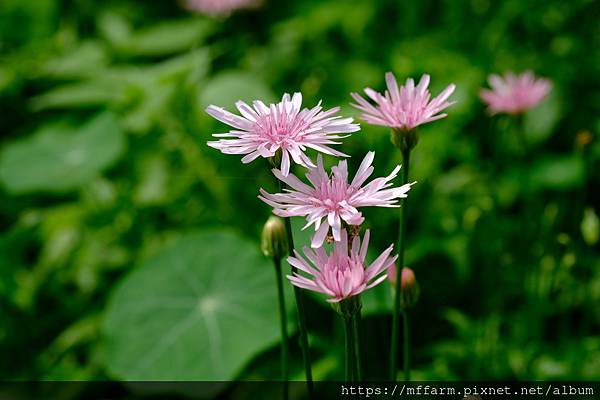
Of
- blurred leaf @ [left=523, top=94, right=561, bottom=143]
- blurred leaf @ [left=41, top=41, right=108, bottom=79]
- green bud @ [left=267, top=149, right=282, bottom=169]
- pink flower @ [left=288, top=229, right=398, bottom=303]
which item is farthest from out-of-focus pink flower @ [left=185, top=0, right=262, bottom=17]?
pink flower @ [left=288, top=229, right=398, bottom=303]

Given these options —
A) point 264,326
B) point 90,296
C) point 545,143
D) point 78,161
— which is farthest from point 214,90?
point 545,143

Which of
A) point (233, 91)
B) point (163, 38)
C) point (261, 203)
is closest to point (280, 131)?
point (261, 203)

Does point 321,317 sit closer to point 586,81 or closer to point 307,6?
point 586,81

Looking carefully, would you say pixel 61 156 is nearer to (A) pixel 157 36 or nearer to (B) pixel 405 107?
(A) pixel 157 36

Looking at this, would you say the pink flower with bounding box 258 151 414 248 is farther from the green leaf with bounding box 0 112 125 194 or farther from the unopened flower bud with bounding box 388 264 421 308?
the green leaf with bounding box 0 112 125 194

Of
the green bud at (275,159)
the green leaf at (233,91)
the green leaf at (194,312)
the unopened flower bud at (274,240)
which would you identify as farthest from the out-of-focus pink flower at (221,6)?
the green bud at (275,159)

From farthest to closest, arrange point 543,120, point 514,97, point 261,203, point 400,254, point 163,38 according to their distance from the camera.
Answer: point 163,38, point 543,120, point 261,203, point 514,97, point 400,254

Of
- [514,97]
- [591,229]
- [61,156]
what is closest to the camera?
[591,229]
